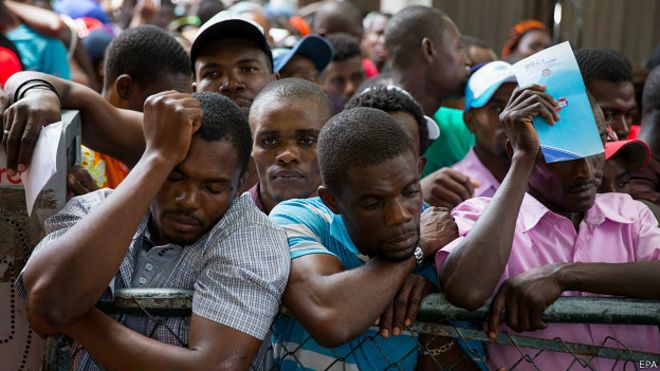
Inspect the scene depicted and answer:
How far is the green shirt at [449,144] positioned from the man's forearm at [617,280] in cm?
228

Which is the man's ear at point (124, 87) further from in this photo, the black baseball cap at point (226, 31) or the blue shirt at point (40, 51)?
the blue shirt at point (40, 51)

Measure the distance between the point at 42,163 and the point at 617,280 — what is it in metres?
1.77

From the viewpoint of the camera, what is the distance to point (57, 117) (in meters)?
2.88

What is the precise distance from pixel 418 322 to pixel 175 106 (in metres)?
0.99

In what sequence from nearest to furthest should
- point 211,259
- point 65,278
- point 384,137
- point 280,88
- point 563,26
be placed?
point 65,278 → point 211,259 → point 384,137 → point 280,88 → point 563,26

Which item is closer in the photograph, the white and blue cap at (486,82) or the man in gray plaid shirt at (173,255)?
the man in gray plaid shirt at (173,255)

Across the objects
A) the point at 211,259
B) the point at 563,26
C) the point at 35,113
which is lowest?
the point at 563,26

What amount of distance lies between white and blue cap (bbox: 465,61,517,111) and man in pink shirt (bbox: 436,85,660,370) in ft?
4.12

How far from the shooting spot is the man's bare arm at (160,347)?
244 centimetres

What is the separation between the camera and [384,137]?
9.25 ft

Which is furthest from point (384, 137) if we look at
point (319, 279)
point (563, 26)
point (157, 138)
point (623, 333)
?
point (563, 26)

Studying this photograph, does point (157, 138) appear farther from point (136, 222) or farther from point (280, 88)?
point (280, 88)

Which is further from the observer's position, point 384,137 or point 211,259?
point 384,137

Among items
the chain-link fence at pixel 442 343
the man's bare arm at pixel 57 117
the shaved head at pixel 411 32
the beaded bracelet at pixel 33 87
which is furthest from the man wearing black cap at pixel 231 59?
the chain-link fence at pixel 442 343
